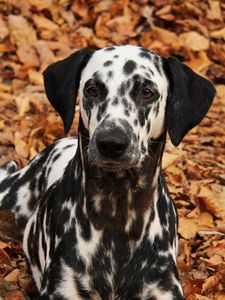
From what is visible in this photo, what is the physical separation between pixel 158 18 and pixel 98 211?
6.04 metres

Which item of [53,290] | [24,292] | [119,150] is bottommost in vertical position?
[24,292]

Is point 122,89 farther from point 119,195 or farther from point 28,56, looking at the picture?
point 28,56

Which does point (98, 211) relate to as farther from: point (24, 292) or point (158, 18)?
point (158, 18)

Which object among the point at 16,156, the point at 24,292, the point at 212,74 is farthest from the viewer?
the point at 212,74

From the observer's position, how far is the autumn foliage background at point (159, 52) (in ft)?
18.2

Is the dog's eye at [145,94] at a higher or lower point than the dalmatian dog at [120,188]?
higher

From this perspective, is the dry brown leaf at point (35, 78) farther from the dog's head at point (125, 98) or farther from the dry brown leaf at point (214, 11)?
the dog's head at point (125, 98)

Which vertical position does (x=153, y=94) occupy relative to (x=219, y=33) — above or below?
above

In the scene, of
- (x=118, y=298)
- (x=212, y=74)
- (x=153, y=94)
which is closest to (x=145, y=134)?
(x=153, y=94)

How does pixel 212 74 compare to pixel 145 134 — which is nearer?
pixel 145 134

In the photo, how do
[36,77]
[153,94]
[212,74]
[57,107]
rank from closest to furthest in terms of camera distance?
[153,94]
[57,107]
[36,77]
[212,74]

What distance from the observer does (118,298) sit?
443cm

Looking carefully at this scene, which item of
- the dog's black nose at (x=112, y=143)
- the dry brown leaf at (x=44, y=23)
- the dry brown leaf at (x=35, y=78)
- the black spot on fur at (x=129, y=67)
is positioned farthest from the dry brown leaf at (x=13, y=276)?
the dry brown leaf at (x=44, y=23)

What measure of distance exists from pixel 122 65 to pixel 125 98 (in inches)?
8.5
